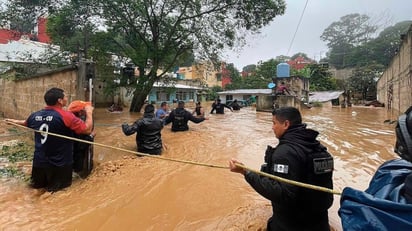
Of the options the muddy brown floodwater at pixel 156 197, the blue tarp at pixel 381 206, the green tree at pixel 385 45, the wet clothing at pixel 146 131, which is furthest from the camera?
the green tree at pixel 385 45

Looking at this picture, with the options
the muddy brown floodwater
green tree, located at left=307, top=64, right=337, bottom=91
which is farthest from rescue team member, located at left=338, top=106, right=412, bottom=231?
green tree, located at left=307, top=64, right=337, bottom=91

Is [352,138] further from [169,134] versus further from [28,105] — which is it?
[28,105]

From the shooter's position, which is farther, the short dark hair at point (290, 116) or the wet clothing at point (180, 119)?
the wet clothing at point (180, 119)

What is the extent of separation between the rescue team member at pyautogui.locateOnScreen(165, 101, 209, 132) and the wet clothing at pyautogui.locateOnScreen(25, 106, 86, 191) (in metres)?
4.78

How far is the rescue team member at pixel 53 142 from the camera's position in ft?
12.1

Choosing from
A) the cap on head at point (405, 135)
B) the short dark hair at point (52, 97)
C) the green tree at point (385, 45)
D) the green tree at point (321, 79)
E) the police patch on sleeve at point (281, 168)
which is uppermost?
the green tree at point (385, 45)

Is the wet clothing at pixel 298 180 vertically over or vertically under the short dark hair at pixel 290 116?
under

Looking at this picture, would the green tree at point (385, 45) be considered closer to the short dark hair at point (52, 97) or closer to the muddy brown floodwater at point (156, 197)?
the muddy brown floodwater at point (156, 197)

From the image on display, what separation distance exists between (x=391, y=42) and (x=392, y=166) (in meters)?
53.3

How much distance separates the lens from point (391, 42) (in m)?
44.7

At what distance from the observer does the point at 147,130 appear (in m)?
5.92

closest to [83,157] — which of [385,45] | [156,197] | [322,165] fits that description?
[156,197]

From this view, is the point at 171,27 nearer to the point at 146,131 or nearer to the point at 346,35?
the point at 146,131

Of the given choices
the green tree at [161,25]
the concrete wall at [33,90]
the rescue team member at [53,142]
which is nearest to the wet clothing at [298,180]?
the rescue team member at [53,142]
